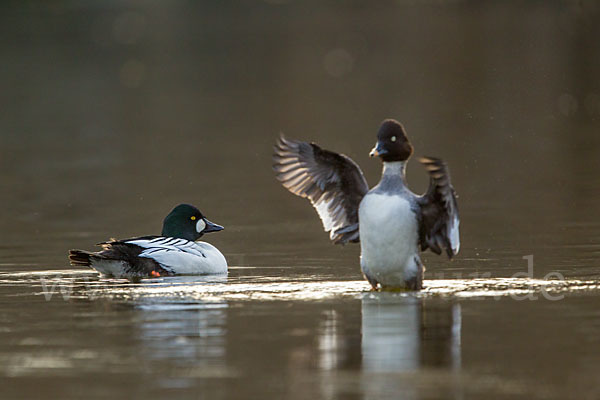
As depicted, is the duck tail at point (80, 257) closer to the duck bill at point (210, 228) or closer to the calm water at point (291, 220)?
the calm water at point (291, 220)

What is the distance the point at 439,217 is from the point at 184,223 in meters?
A: 3.85

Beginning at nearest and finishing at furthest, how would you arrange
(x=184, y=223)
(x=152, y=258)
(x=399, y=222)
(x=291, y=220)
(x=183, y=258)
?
(x=399, y=222) < (x=152, y=258) < (x=183, y=258) < (x=184, y=223) < (x=291, y=220)

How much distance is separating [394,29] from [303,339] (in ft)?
162

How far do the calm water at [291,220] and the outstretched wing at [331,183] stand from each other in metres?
0.49

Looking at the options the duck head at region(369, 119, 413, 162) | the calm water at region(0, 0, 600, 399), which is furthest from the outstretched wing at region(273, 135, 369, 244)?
the duck head at region(369, 119, 413, 162)

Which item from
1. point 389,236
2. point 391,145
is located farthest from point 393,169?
point 389,236

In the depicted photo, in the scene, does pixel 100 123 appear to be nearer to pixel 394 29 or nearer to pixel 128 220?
pixel 128 220

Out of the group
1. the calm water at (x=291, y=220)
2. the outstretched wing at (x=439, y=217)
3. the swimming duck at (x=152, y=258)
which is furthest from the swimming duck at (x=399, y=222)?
Answer: the swimming duck at (x=152, y=258)

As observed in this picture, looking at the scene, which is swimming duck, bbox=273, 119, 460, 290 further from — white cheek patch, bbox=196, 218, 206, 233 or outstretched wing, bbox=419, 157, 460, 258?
white cheek patch, bbox=196, 218, 206, 233

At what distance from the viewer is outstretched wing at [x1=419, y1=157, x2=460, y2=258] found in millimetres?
10273

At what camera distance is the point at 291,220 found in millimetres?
16344

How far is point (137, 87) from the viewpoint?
3850cm

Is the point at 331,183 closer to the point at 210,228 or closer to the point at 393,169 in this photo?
the point at 393,169

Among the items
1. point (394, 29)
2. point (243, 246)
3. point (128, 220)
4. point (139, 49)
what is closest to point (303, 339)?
point (243, 246)
